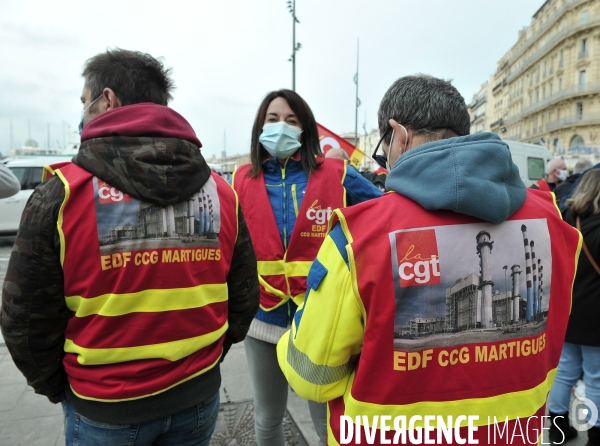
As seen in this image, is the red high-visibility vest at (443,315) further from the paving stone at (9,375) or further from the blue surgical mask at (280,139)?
the paving stone at (9,375)

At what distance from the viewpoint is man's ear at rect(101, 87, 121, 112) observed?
1.51 m

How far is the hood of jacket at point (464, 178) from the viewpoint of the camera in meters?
1.09

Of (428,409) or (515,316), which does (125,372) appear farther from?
(515,316)

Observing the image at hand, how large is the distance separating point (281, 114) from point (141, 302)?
1598mm

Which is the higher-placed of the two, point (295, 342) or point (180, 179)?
point (180, 179)

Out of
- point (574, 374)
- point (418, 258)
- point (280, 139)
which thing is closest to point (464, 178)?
point (418, 258)

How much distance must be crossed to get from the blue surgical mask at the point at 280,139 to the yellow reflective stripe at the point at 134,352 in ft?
4.35

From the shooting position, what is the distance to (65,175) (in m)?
1.33

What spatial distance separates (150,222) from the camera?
4.63 feet

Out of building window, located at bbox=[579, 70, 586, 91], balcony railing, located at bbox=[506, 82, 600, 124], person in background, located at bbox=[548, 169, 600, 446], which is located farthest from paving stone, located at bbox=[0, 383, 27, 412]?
building window, located at bbox=[579, 70, 586, 91]

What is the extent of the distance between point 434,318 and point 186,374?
2.95 ft

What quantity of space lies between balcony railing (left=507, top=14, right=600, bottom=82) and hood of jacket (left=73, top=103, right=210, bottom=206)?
59177mm

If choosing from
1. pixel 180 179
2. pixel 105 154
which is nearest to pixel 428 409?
pixel 180 179

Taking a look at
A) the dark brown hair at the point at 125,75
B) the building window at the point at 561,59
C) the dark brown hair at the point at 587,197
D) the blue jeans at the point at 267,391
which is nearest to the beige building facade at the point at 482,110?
the building window at the point at 561,59
